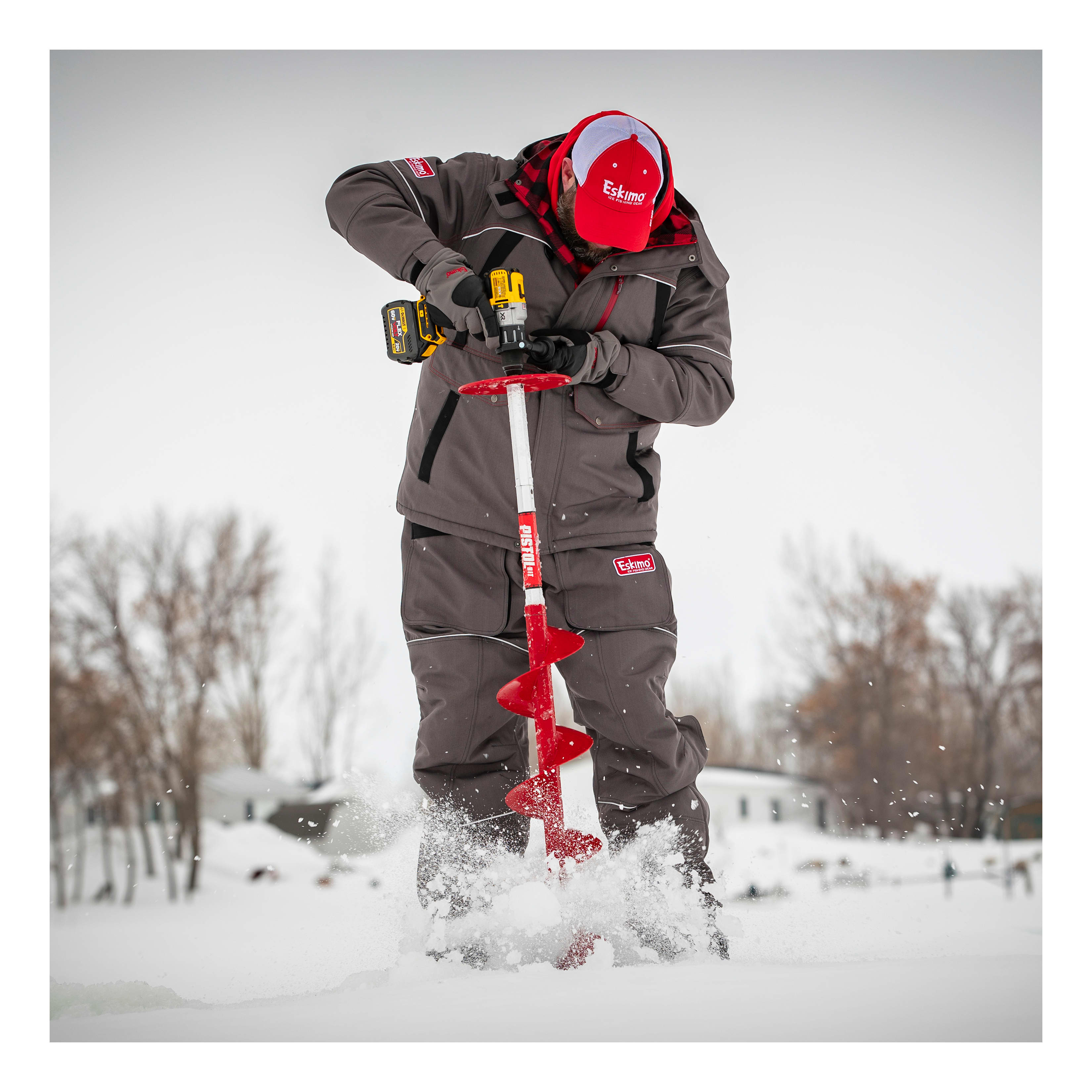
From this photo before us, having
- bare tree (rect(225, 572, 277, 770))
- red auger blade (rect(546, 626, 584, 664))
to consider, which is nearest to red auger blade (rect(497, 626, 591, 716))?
red auger blade (rect(546, 626, 584, 664))

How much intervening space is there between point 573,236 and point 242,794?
159 inches

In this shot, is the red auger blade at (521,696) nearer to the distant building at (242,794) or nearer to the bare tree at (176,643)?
the distant building at (242,794)

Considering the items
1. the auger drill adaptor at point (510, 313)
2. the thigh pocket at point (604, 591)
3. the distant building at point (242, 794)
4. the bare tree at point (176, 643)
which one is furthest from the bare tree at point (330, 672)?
the auger drill adaptor at point (510, 313)

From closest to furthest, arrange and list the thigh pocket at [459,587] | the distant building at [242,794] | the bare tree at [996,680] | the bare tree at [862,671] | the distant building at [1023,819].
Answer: the thigh pocket at [459,587]
the distant building at [1023,819]
the bare tree at [996,680]
the distant building at [242,794]
the bare tree at [862,671]

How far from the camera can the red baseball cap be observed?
1855mm

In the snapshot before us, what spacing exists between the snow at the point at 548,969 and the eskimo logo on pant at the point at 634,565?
2.28ft

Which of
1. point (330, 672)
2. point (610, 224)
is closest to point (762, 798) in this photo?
point (330, 672)

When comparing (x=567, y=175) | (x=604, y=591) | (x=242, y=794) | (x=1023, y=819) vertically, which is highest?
(x=567, y=175)

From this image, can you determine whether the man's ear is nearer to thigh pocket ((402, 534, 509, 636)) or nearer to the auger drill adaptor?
the auger drill adaptor

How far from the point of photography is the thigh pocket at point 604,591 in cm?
210

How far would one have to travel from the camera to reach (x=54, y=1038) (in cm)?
190

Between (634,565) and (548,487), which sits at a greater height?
(548,487)

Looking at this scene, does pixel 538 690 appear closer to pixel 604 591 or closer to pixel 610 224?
pixel 604 591

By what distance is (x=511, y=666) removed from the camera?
212 centimetres
